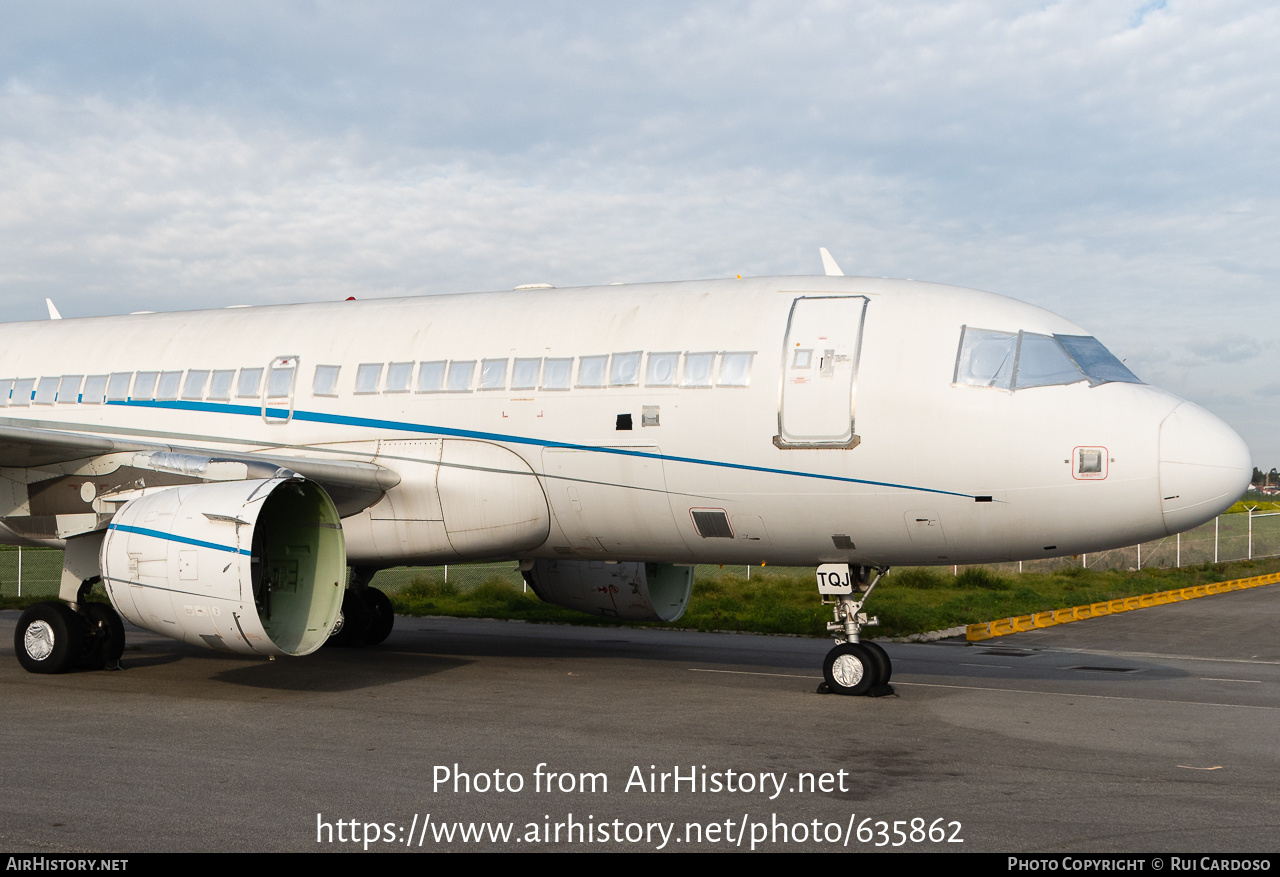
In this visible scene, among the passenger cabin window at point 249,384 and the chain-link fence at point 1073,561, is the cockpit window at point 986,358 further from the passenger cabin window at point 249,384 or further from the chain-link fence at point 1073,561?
the chain-link fence at point 1073,561

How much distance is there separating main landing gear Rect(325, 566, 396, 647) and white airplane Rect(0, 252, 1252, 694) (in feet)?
7.95

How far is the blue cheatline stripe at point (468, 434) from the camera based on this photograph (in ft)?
35.0

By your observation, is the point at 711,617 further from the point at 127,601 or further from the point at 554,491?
the point at 127,601

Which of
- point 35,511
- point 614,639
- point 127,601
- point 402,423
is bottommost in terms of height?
point 614,639

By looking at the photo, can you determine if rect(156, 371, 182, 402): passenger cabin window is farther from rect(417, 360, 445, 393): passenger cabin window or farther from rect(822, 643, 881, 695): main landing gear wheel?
rect(822, 643, 881, 695): main landing gear wheel

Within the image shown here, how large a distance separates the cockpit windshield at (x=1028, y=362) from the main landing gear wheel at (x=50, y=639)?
394 inches

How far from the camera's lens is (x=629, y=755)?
328 inches

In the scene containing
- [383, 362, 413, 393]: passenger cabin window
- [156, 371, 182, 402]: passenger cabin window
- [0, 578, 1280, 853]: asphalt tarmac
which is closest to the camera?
[0, 578, 1280, 853]: asphalt tarmac

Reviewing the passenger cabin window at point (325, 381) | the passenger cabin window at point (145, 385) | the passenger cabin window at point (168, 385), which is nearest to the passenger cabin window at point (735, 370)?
the passenger cabin window at point (325, 381)

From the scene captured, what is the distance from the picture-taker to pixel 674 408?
11219 millimetres

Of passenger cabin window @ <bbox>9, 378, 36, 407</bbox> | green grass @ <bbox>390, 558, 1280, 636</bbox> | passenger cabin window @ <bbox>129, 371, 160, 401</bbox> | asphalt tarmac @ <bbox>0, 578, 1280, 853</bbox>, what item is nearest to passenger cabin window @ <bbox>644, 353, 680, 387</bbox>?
asphalt tarmac @ <bbox>0, 578, 1280, 853</bbox>

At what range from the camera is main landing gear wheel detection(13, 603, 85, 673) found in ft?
40.3

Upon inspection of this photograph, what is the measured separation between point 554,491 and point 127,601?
4.31 metres
